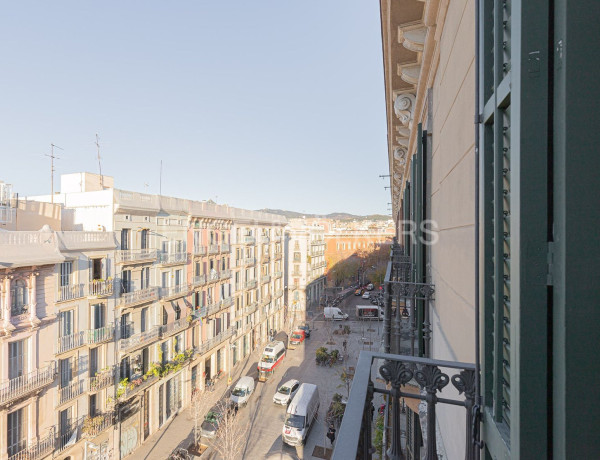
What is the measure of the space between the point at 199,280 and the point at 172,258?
295 centimetres

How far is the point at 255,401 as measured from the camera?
1773 centimetres

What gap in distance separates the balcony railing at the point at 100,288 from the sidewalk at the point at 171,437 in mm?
7143

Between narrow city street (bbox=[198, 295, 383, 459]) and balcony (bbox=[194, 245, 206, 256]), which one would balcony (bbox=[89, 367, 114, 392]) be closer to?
narrow city street (bbox=[198, 295, 383, 459])

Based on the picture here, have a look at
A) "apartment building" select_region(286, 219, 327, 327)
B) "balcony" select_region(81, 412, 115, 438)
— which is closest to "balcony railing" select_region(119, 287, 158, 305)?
"balcony" select_region(81, 412, 115, 438)

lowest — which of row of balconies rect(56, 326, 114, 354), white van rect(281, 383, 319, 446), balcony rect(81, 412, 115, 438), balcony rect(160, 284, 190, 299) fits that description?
white van rect(281, 383, 319, 446)

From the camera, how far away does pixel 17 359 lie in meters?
9.96

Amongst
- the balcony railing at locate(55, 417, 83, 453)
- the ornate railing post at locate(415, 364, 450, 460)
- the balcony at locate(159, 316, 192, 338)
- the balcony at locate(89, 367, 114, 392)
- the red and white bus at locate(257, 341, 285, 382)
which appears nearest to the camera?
the ornate railing post at locate(415, 364, 450, 460)

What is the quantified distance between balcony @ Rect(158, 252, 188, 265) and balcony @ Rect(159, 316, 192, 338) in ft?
10.4

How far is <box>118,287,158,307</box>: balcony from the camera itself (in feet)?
45.6

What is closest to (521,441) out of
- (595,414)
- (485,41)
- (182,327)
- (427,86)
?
(595,414)

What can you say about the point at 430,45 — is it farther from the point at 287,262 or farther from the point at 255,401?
the point at 287,262

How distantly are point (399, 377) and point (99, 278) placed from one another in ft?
46.0

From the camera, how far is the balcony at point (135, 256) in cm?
1396

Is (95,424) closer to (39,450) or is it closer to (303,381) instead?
(39,450)
